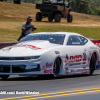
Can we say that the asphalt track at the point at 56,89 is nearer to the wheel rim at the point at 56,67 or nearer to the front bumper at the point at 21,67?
the wheel rim at the point at 56,67

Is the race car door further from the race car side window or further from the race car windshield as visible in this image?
the race car windshield

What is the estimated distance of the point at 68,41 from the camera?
1121cm

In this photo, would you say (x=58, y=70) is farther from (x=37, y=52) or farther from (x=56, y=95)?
(x=56, y=95)

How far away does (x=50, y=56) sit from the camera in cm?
1001

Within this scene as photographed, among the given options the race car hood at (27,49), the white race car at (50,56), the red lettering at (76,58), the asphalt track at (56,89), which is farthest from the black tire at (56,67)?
the red lettering at (76,58)

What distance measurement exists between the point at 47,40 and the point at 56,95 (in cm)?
379

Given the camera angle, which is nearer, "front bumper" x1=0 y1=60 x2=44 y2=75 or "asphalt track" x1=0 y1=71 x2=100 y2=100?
"asphalt track" x1=0 y1=71 x2=100 y2=100

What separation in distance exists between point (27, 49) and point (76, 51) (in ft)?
5.55

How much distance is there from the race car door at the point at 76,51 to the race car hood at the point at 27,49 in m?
0.62

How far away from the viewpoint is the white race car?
9.79 metres

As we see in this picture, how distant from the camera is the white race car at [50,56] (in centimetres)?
979

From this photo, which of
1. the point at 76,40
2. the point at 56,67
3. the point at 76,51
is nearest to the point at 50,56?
the point at 56,67

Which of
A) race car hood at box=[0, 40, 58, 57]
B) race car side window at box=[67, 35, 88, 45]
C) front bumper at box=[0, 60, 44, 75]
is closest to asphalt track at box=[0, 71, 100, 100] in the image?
front bumper at box=[0, 60, 44, 75]

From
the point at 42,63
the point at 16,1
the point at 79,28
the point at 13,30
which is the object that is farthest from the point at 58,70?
the point at 16,1
